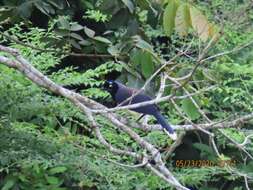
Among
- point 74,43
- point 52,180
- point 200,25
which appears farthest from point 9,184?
point 200,25

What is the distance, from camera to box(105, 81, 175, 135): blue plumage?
308 centimetres

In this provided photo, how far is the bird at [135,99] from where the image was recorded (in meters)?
3.02

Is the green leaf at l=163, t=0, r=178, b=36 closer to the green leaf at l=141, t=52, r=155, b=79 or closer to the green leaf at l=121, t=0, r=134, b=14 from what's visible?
the green leaf at l=141, t=52, r=155, b=79

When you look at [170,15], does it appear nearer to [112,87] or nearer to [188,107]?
[188,107]

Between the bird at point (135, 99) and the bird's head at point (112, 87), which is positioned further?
the bird's head at point (112, 87)

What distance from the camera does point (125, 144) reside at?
12.6 feet

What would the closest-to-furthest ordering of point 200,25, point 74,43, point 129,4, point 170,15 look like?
point 200,25, point 170,15, point 129,4, point 74,43

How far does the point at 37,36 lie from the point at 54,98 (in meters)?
0.39

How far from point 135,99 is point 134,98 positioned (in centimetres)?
2

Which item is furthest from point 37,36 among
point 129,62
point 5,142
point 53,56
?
point 129,62

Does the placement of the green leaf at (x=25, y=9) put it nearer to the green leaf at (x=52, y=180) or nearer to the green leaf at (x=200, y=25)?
the green leaf at (x=52, y=180)

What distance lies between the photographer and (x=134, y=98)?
3209 mm
